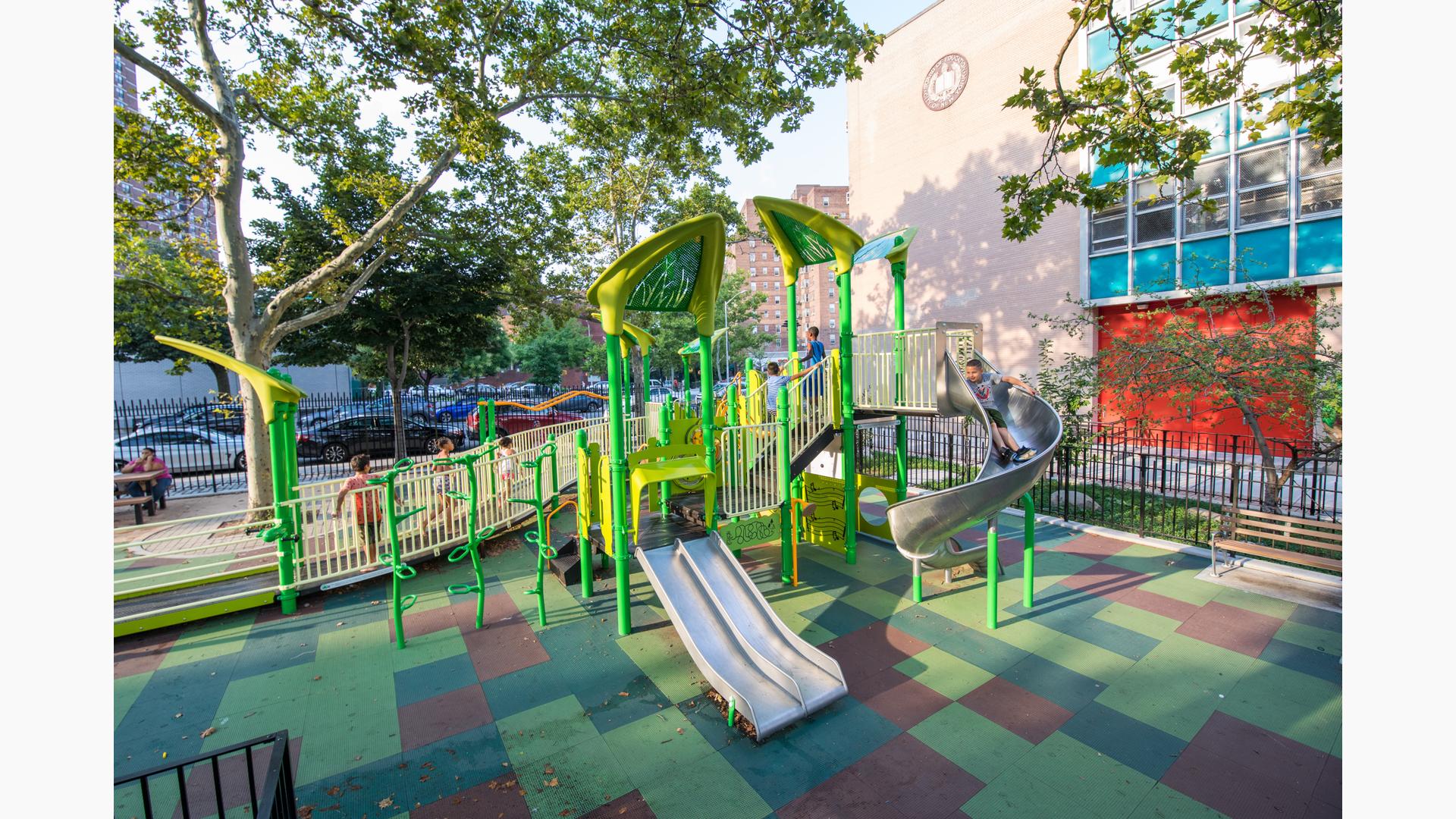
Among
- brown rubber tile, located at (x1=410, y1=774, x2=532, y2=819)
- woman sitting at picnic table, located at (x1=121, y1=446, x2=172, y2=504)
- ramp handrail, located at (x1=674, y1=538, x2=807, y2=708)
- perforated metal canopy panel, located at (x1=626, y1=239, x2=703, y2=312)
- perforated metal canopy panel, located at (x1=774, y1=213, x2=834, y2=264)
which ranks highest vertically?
perforated metal canopy panel, located at (x1=774, y1=213, x2=834, y2=264)

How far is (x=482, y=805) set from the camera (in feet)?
11.9

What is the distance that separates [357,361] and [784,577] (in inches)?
949

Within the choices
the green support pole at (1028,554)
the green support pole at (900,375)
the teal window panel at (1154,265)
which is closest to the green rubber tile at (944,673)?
the green support pole at (1028,554)

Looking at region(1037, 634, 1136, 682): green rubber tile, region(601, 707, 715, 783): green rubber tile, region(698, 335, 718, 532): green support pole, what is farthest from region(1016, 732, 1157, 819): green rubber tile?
region(698, 335, 718, 532): green support pole

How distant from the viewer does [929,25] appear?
1997 cm

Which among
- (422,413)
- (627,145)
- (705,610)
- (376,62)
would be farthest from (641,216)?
(705,610)

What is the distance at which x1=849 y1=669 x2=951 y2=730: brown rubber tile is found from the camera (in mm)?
4465

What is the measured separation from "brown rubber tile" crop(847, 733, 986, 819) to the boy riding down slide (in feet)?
11.3

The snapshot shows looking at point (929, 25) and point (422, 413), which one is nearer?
point (929, 25)

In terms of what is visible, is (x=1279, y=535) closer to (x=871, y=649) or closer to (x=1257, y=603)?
(x=1257, y=603)

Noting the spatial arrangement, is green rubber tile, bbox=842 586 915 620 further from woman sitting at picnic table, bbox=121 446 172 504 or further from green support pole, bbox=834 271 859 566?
woman sitting at picnic table, bbox=121 446 172 504

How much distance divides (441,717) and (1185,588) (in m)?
7.84

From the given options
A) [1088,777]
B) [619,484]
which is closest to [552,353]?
[619,484]

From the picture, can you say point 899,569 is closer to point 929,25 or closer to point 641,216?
point 641,216
